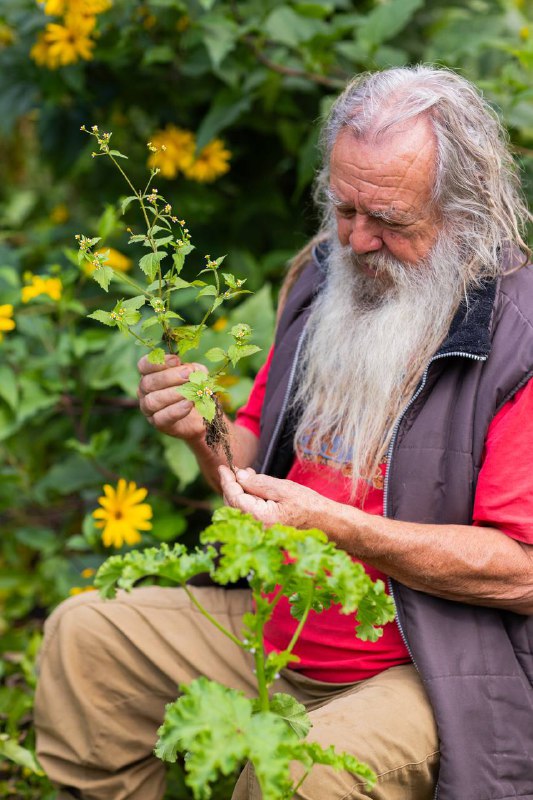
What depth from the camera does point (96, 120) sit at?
3.73 meters

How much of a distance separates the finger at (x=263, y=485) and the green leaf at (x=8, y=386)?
3.83 feet

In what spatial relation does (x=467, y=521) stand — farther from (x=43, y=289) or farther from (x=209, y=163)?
(x=209, y=163)

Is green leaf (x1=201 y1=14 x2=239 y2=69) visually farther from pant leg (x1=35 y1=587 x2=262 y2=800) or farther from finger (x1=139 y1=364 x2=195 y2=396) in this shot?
pant leg (x1=35 y1=587 x2=262 y2=800)

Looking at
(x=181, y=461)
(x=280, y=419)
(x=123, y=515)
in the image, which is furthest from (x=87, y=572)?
(x=280, y=419)

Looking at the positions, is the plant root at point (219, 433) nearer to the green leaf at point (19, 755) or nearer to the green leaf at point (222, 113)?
the green leaf at point (19, 755)

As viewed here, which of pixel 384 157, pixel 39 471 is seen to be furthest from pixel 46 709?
pixel 39 471

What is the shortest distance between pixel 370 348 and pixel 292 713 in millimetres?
821

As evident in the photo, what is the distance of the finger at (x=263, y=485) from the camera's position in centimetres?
183

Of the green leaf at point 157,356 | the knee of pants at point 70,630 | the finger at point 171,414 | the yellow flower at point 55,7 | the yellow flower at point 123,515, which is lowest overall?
the knee of pants at point 70,630

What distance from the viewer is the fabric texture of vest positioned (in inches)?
74.2

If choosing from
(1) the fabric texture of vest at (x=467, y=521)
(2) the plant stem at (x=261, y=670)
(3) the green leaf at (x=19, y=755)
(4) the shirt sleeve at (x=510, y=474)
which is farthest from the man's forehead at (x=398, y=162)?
(3) the green leaf at (x=19, y=755)

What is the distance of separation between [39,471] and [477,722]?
7.93 ft

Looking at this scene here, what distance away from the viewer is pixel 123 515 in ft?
8.92

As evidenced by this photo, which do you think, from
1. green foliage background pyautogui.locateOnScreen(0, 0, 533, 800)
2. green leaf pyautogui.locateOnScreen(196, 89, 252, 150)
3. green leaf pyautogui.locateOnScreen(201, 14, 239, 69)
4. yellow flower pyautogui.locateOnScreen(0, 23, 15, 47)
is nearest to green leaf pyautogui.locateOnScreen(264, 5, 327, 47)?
green foliage background pyautogui.locateOnScreen(0, 0, 533, 800)
